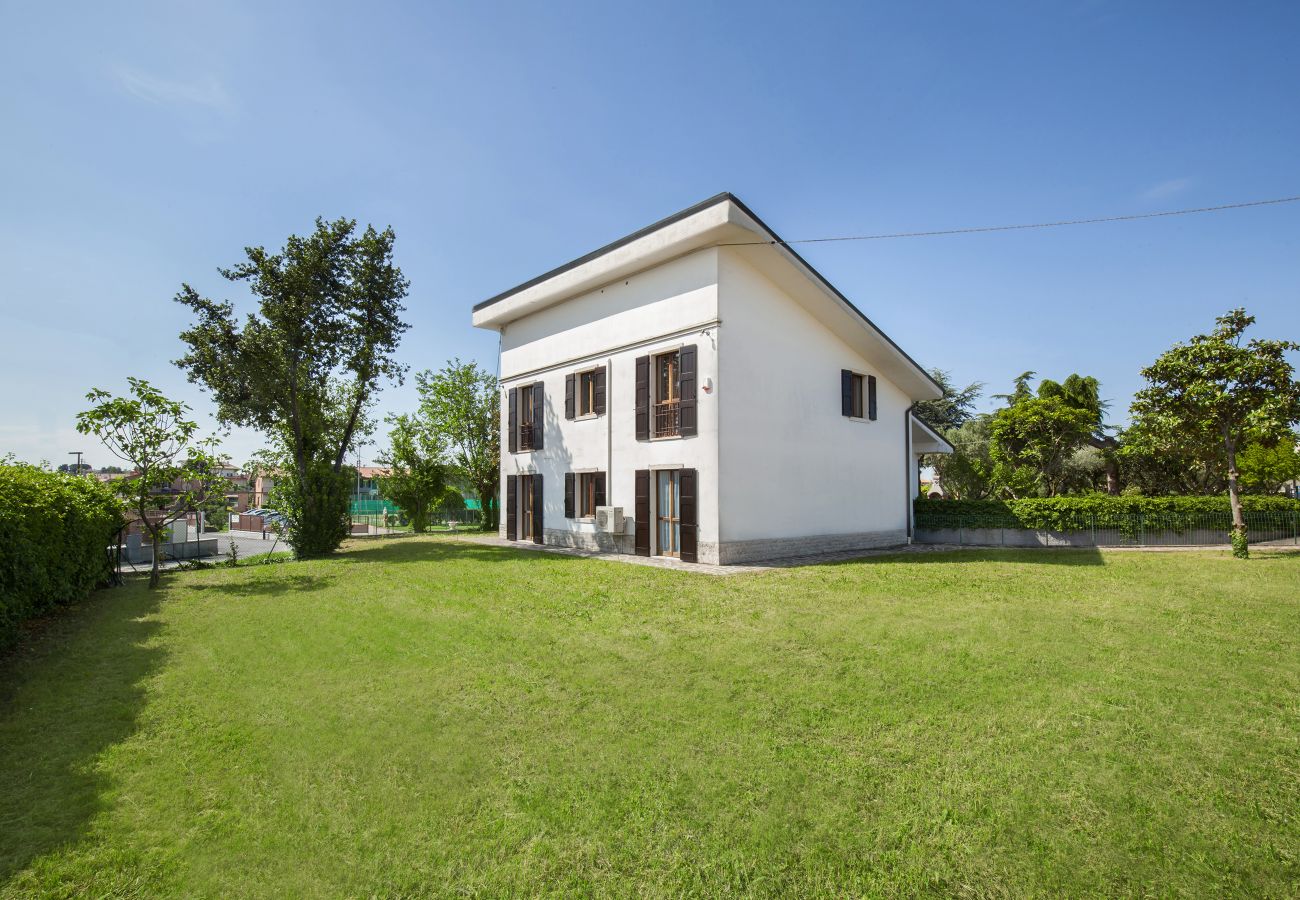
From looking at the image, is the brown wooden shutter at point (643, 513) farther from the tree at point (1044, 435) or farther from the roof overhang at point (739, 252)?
the tree at point (1044, 435)

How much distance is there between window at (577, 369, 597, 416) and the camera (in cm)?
1600

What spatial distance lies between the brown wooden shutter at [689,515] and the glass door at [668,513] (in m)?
0.62

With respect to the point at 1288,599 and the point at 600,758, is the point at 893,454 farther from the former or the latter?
the point at 600,758

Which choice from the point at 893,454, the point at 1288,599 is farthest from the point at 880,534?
the point at 1288,599

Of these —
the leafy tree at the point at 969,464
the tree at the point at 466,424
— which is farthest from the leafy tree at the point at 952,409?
the tree at the point at 466,424

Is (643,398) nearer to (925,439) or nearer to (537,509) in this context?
(537,509)

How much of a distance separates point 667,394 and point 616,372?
5.77 ft

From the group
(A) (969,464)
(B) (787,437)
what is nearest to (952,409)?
(A) (969,464)

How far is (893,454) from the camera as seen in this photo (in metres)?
17.5

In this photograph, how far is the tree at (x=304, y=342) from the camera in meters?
16.0

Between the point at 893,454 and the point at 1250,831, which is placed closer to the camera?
the point at 1250,831

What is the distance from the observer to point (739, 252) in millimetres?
12750

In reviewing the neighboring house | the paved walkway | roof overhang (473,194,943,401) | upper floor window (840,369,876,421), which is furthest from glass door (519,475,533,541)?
upper floor window (840,369,876,421)

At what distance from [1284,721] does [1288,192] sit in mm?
8032
